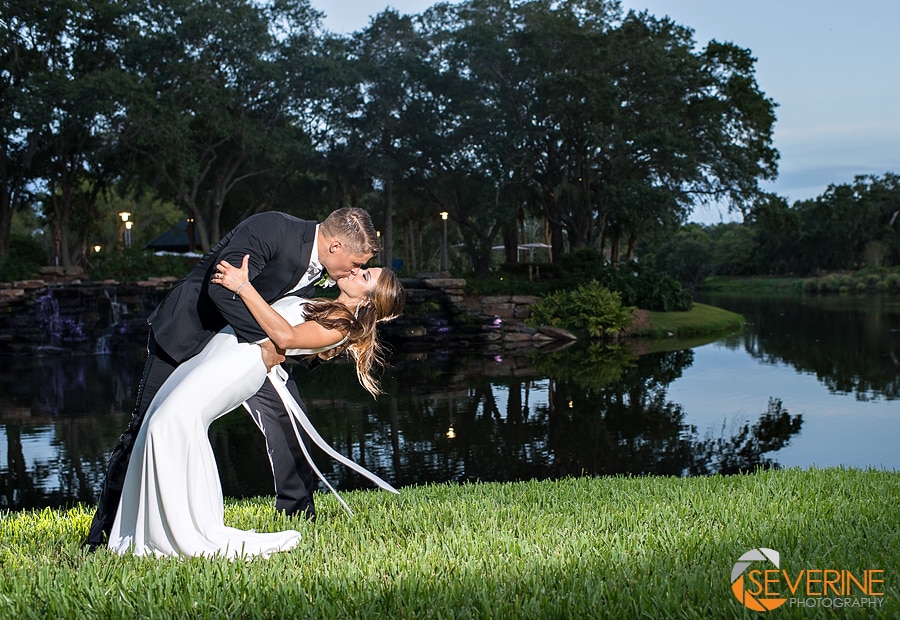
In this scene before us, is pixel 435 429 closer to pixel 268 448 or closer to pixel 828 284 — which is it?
pixel 268 448

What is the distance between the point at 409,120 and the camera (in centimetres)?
3703

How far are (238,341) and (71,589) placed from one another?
4.19 ft

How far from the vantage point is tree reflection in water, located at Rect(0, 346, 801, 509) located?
32.1 feet

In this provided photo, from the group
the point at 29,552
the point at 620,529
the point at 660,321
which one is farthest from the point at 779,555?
the point at 660,321

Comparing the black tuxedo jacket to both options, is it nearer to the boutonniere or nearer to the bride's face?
the bride's face

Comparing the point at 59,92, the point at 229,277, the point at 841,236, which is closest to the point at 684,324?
the point at 59,92

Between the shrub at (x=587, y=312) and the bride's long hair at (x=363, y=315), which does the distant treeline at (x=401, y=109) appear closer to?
the shrub at (x=587, y=312)

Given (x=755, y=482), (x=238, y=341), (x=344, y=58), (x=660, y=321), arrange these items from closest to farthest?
(x=238, y=341) < (x=755, y=482) < (x=660, y=321) < (x=344, y=58)

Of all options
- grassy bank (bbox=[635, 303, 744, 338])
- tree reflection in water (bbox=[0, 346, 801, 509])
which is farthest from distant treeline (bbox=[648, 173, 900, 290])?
tree reflection in water (bbox=[0, 346, 801, 509])

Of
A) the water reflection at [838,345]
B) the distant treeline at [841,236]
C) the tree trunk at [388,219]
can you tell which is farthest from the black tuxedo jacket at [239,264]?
the distant treeline at [841,236]

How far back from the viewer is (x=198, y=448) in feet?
12.2

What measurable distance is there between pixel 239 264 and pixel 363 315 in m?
0.75

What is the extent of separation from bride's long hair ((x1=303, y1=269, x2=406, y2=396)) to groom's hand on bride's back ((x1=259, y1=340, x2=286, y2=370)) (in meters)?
0.24

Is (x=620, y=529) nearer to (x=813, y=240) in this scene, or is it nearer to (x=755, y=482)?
(x=755, y=482)
